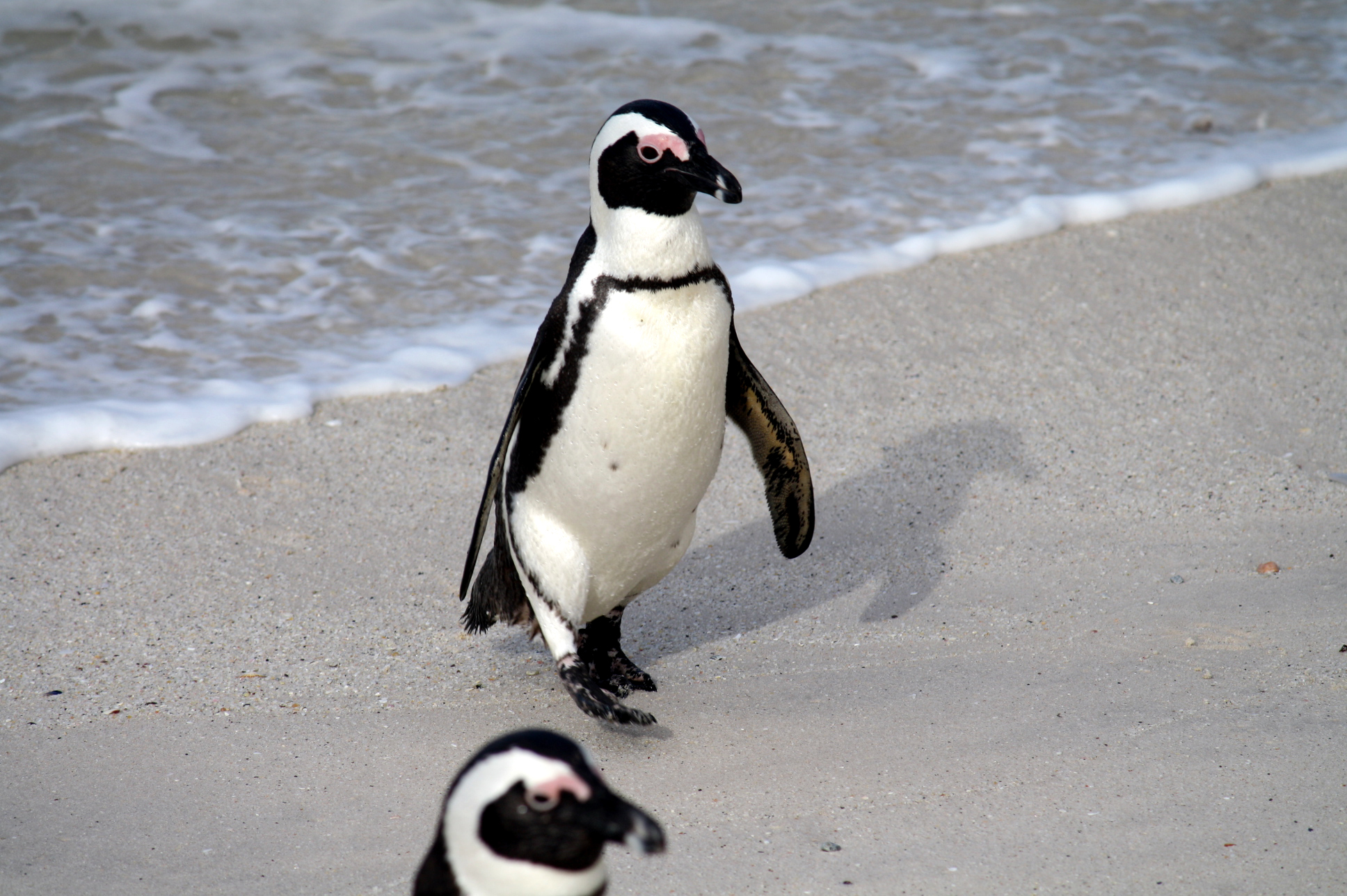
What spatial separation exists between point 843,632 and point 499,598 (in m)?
0.89

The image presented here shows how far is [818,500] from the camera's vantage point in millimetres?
4004

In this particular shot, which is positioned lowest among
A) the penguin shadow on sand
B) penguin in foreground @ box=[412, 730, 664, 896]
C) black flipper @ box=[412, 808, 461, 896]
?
the penguin shadow on sand

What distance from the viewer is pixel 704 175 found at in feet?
8.43

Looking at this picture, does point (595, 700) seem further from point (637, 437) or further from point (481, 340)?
point (481, 340)

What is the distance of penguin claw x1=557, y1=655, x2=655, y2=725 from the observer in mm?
2750

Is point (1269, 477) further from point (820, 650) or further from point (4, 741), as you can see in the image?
point (4, 741)

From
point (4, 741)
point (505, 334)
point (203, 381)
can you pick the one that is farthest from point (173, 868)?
point (505, 334)

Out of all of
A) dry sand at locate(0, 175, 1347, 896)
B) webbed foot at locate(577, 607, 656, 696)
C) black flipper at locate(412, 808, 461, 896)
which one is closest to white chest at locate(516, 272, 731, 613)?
webbed foot at locate(577, 607, 656, 696)

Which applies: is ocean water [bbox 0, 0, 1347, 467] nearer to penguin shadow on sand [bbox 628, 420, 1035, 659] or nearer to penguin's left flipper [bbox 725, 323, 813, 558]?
penguin shadow on sand [bbox 628, 420, 1035, 659]

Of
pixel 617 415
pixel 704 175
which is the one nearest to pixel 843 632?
pixel 617 415

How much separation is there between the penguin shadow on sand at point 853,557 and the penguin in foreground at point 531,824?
5.95ft

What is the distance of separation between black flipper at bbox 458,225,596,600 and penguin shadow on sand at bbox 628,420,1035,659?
2.26ft

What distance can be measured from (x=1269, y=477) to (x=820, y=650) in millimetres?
1573

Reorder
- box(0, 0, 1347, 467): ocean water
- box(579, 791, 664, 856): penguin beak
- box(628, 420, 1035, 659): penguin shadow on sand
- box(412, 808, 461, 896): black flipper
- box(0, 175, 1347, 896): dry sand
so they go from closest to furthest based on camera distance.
Result: box(579, 791, 664, 856): penguin beak, box(412, 808, 461, 896): black flipper, box(0, 175, 1347, 896): dry sand, box(628, 420, 1035, 659): penguin shadow on sand, box(0, 0, 1347, 467): ocean water
